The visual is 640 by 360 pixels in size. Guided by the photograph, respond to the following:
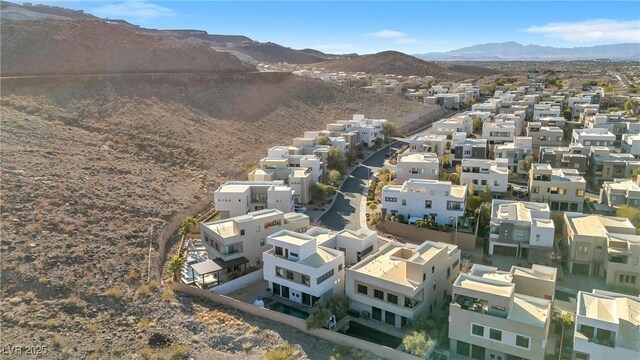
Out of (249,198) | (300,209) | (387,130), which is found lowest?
(300,209)

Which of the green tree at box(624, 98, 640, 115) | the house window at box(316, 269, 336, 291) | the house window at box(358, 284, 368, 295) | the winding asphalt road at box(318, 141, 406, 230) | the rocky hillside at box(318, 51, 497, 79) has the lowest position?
the winding asphalt road at box(318, 141, 406, 230)

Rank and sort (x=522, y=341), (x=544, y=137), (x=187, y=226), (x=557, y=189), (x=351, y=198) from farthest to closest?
(x=544, y=137)
(x=351, y=198)
(x=557, y=189)
(x=187, y=226)
(x=522, y=341)

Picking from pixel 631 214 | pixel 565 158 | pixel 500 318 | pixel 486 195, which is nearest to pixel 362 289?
pixel 500 318

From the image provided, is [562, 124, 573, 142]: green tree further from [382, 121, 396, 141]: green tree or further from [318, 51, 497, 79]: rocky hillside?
[318, 51, 497, 79]: rocky hillside

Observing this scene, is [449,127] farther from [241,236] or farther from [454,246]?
[241,236]

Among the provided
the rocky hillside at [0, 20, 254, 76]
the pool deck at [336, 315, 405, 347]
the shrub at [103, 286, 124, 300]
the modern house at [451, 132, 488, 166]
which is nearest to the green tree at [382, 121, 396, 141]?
the modern house at [451, 132, 488, 166]

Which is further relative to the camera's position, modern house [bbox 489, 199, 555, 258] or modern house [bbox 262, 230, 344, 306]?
modern house [bbox 489, 199, 555, 258]
